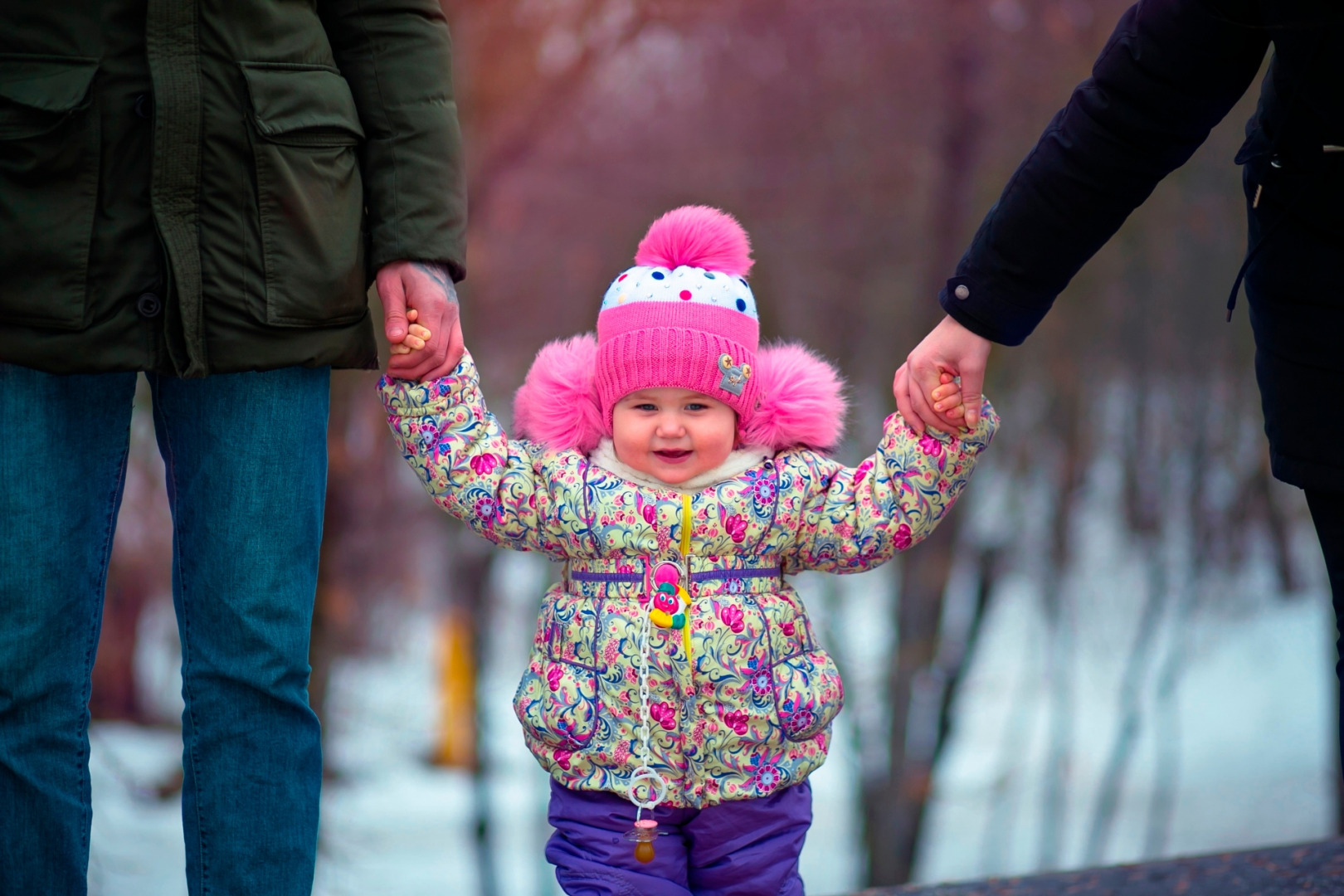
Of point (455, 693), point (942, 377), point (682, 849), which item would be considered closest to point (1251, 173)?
point (942, 377)

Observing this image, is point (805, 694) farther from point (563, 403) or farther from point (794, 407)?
point (563, 403)

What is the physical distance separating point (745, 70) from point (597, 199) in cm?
103

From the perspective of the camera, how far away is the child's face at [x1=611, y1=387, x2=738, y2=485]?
1.86 metres

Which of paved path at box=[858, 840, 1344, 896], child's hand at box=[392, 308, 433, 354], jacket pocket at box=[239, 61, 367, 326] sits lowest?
paved path at box=[858, 840, 1344, 896]

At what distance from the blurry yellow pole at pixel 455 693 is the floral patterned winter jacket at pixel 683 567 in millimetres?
5300

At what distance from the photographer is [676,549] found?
1836mm

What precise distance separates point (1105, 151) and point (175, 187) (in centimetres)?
115

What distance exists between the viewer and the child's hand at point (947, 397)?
5.97 ft

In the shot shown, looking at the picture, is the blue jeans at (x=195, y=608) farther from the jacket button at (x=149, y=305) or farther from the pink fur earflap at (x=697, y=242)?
the pink fur earflap at (x=697, y=242)

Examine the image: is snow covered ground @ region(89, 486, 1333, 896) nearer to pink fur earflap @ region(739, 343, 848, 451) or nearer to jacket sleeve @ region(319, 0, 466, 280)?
pink fur earflap @ region(739, 343, 848, 451)

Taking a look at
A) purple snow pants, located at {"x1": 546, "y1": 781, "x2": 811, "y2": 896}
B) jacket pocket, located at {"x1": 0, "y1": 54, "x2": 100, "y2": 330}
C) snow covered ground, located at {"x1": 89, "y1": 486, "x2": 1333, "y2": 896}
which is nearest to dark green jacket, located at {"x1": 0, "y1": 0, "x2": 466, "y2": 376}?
jacket pocket, located at {"x1": 0, "y1": 54, "x2": 100, "y2": 330}

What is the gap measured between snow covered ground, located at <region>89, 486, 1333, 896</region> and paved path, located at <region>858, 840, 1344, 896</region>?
442 centimetres

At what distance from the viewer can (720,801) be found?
186 cm

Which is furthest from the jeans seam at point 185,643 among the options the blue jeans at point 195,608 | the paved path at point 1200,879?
the paved path at point 1200,879
